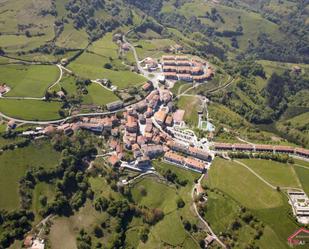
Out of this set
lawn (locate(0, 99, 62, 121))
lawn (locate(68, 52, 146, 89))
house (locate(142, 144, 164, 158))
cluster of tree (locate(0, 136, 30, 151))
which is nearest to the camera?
cluster of tree (locate(0, 136, 30, 151))

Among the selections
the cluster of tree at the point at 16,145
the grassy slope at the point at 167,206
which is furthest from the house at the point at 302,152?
the cluster of tree at the point at 16,145

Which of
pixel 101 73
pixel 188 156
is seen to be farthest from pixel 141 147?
pixel 101 73

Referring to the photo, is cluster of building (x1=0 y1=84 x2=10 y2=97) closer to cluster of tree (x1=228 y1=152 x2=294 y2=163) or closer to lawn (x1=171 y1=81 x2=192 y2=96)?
lawn (x1=171 y1=81 x2=192 y2=96)

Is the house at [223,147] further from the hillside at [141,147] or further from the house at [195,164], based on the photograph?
the house at [195,164]

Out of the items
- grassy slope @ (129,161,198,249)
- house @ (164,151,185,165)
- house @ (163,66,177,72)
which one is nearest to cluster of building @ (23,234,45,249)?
grassy slope @ (129,161,198,249)

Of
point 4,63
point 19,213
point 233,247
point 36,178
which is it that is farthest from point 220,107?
point 4,63

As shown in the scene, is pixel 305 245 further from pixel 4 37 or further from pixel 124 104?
pixel 4 37
